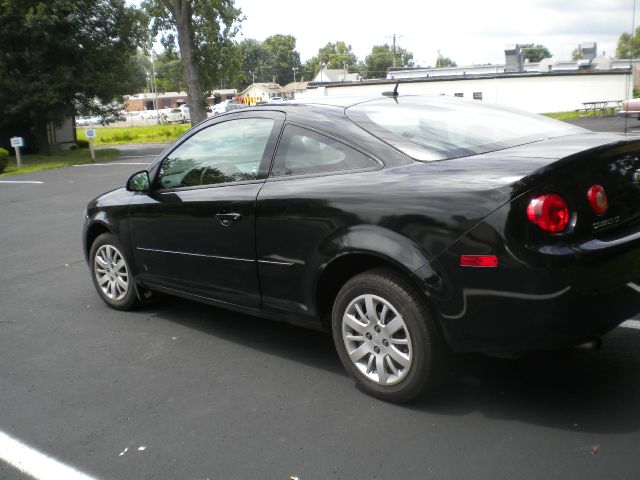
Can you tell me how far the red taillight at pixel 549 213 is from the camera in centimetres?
298

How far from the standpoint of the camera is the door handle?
13.8ft

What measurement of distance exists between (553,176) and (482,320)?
74cm

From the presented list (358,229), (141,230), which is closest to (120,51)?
(141,230)

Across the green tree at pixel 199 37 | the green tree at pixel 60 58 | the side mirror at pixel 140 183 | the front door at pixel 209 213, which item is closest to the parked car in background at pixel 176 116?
the green tree at pixel 199 37

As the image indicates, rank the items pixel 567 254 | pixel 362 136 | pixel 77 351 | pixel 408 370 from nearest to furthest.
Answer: pixel 567 254 < pixel 408 370 < pixel 362 136 < pixel 77 351

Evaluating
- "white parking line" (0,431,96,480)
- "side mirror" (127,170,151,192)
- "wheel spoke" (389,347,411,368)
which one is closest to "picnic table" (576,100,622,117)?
"side mirror" (127,170,151,192)

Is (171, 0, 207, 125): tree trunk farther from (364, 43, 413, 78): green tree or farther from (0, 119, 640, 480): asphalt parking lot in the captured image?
(364, 43, 413, 78): green tree

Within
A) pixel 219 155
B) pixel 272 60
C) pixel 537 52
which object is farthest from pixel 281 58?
pixel 219 155

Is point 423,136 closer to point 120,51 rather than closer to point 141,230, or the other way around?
point 141,230

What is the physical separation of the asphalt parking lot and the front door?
1.65 feet

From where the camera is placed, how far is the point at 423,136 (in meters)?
3.79

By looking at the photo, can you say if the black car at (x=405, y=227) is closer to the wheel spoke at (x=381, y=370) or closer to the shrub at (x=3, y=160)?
the wheel spoke at (x=381, y=370)

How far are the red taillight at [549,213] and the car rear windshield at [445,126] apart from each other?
0.69m

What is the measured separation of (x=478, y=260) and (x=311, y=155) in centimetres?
134
